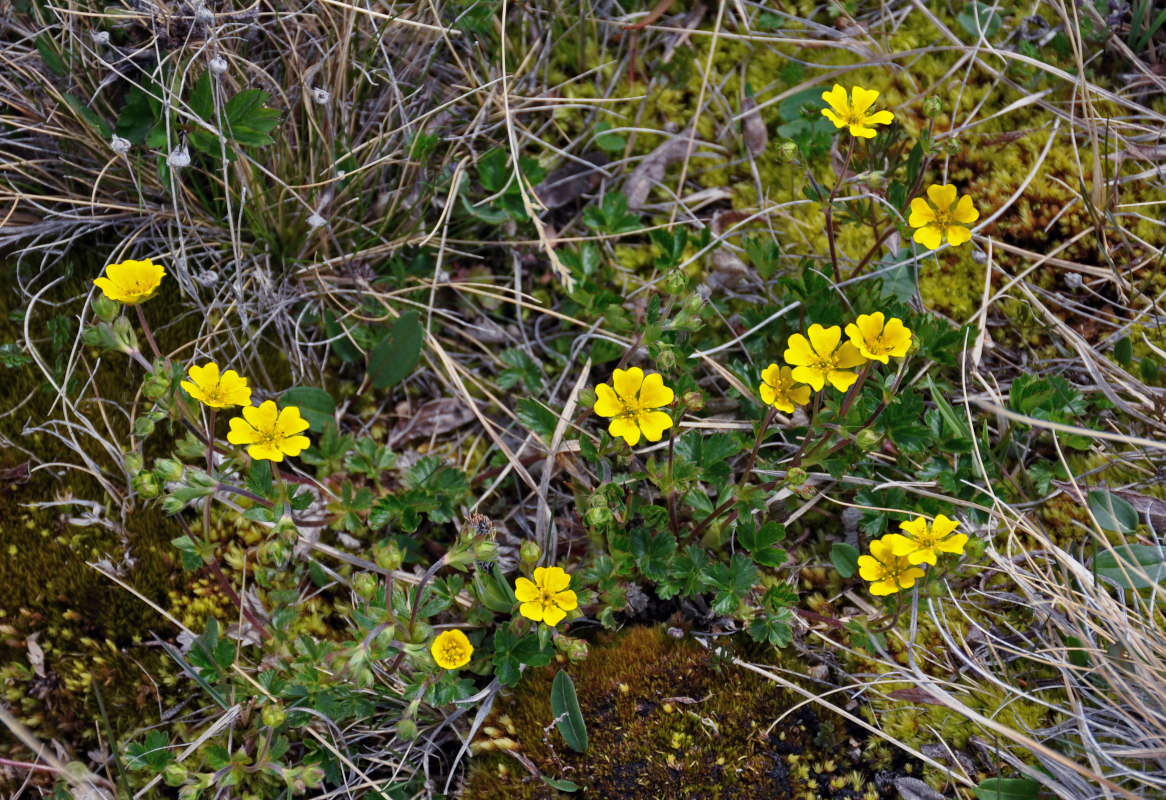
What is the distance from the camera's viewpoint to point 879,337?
2.23m

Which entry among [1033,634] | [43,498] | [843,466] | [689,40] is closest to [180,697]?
[43,498]

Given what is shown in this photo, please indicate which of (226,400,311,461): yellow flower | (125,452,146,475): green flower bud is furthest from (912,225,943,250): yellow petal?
(125,452,146,475): green flower bud

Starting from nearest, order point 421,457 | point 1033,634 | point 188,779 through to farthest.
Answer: point 188,779 → point 1033,634 → point 421,457

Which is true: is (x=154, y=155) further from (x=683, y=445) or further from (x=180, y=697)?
(x=683, y=445)

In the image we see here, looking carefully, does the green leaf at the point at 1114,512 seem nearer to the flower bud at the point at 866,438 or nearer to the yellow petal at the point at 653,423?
the flower bud at the point at 866,438

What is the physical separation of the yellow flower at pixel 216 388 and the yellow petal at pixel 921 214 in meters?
2.03

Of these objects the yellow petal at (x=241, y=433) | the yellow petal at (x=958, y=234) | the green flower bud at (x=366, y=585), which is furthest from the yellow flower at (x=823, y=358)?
the yellow petal at (x=241, y=433)

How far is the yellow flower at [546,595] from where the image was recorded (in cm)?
223

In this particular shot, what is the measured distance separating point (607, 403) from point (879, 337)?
0.76m

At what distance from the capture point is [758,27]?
3.48m

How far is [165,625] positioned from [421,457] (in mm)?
956

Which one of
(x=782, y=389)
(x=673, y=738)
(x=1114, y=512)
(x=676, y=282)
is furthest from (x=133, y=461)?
(x=1114, y=512)

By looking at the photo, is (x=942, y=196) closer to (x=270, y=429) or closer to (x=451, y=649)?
(x=451, y=649)

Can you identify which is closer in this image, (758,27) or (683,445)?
(683,445)
